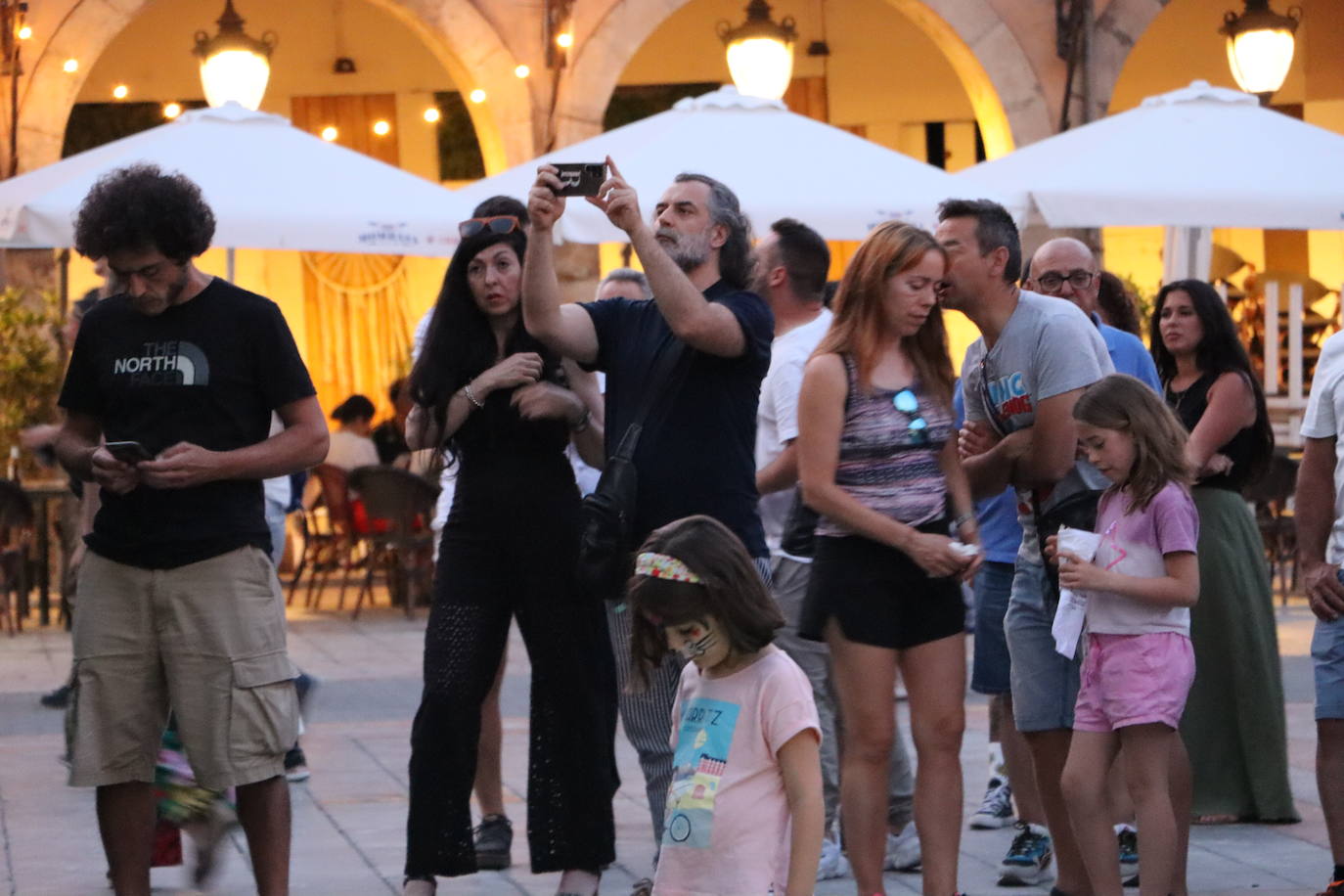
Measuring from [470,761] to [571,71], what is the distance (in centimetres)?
1021

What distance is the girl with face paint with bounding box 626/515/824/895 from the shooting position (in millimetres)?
3916

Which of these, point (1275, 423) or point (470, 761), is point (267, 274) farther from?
point (470, 761)

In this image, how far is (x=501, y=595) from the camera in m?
5.62

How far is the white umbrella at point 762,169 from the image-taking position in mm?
10852

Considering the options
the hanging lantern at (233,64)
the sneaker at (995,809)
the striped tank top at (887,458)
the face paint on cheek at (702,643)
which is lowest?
the sneaker at (995,809)

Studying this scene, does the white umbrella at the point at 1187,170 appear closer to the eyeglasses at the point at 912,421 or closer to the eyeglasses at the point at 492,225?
the eyeglasses at the point at 492,225

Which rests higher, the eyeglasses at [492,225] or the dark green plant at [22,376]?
the eyeglasses at [492,225]

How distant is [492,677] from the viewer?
5637 mm

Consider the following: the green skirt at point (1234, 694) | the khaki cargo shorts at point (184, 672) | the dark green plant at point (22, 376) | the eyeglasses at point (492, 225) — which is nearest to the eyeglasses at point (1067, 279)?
the green skirt at point (1234, 694)

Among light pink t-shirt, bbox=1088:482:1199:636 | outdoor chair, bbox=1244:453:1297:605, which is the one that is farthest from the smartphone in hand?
outdoor chair, bbox=1244:453:1297:605

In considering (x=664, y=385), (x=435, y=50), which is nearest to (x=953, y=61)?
(x=435, y=50)

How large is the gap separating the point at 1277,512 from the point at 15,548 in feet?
24.3

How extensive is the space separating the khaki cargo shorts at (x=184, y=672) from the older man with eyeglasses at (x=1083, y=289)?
8.92ft

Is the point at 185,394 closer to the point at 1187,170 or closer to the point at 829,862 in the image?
the point at 829,862
